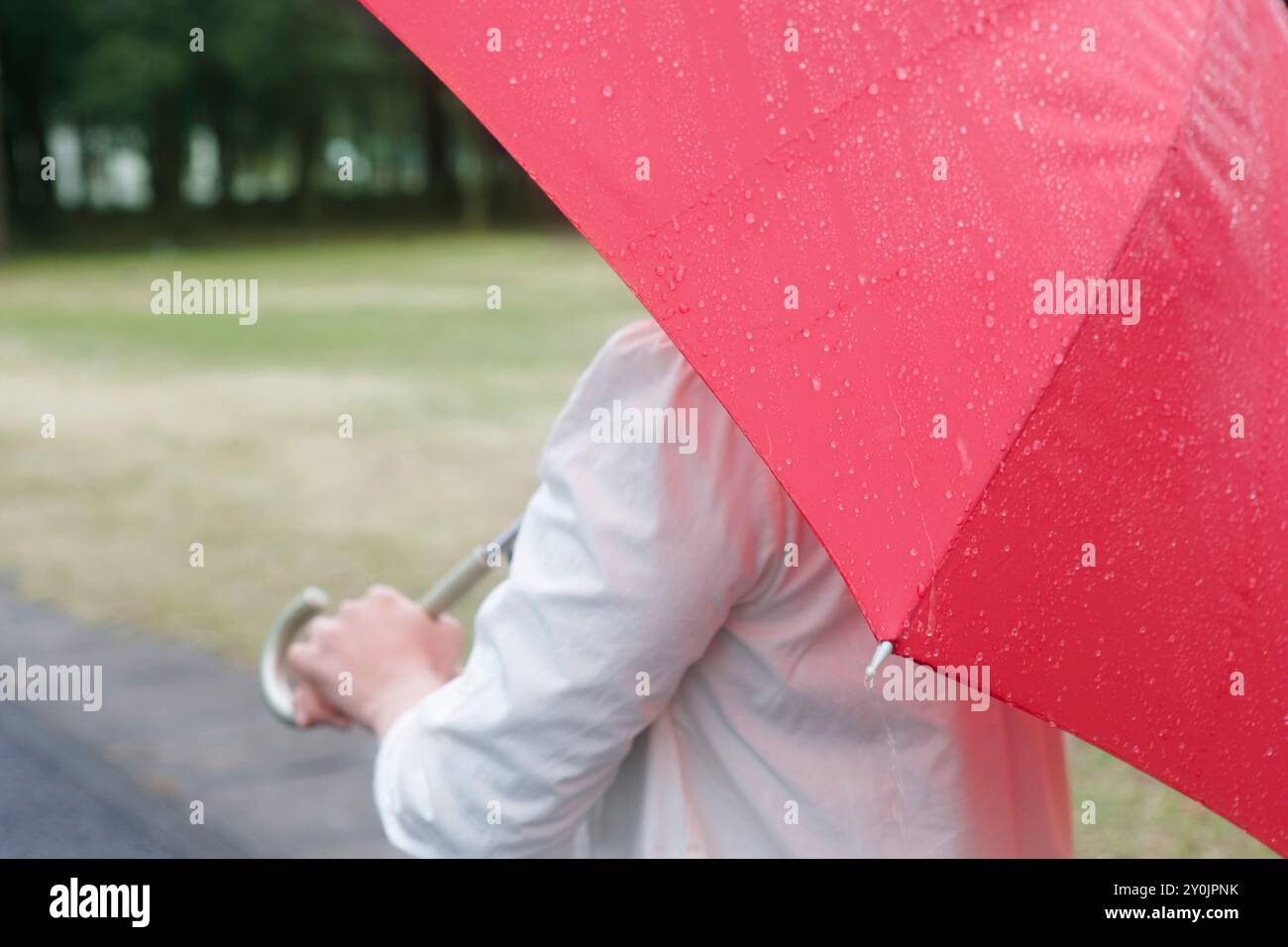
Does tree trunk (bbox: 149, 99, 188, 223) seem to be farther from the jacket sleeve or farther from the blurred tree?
the jacket sleeve

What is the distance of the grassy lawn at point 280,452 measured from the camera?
570cm

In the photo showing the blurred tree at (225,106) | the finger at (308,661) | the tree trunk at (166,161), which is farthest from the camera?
the tree trunk at (166,161)

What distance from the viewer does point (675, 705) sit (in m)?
1.51

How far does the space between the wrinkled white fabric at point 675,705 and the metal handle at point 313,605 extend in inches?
9.6

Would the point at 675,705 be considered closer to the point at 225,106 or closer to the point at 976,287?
the point at 976,287

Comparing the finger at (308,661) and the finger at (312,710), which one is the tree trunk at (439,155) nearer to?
the finger at (312,710)

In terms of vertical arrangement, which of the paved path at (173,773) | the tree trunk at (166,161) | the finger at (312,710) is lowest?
the paved path at (173,773)

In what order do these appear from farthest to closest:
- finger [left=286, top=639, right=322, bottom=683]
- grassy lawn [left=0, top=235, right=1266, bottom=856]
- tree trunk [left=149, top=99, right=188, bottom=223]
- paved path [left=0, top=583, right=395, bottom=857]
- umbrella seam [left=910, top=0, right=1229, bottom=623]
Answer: tree trunk [left=149, top=99, right=188, bottom=223] → grassy lawn [left=0, top=235, right=1266, bottom=856] → paved path [left=0, top=583, right=395, bottom=857] → finger [left=286, top=639, right=322, bottom=683] → umbrella seam [left=910, top=0, right=1229, bottom=623]

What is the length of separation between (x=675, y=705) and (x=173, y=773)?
2.94 metres

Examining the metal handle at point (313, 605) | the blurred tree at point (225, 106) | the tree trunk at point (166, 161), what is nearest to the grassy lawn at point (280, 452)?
the metal handle at point (313, 605)

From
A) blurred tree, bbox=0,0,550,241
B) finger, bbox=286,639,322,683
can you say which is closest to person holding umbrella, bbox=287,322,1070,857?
finger, bbox=286,639,322,683

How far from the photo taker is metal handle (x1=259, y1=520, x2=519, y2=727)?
1.78m

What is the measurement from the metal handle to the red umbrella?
1.82 feet

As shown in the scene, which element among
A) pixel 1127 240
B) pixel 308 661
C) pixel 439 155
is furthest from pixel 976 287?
pixel 439 155
